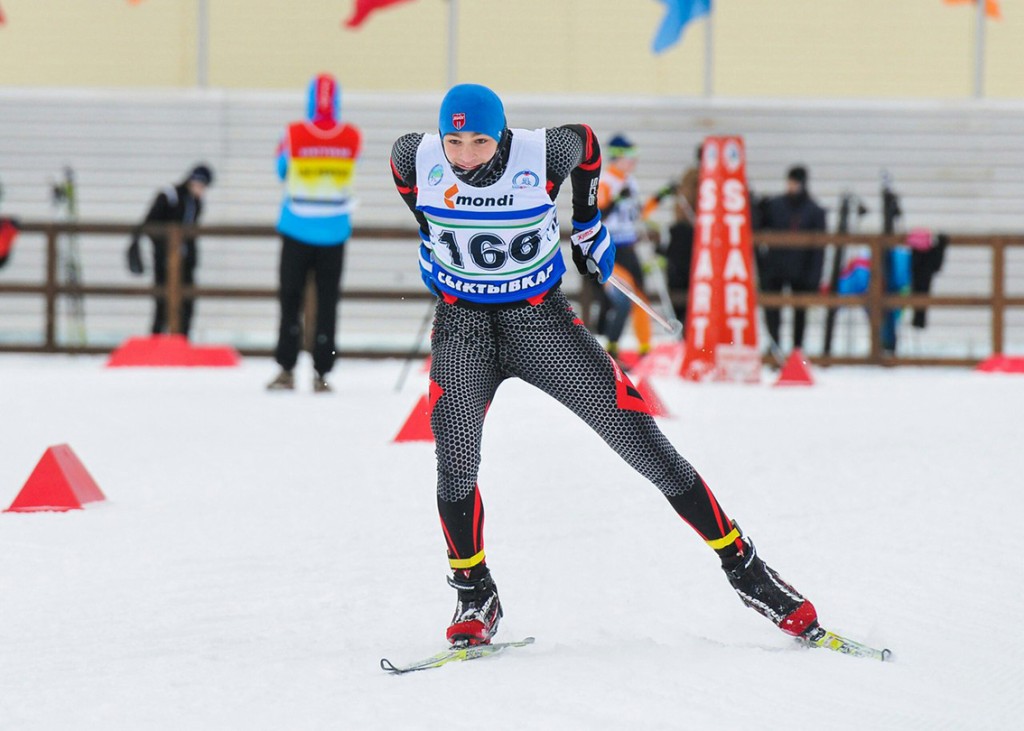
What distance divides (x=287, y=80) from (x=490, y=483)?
1424 cm

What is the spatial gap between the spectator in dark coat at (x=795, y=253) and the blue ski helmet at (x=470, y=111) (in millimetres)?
10819

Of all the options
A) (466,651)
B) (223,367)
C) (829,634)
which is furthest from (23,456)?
(223,367)

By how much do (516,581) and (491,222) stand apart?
1.16m

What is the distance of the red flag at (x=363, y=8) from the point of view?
18.8 metres

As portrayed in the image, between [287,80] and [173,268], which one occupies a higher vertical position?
[287,80]

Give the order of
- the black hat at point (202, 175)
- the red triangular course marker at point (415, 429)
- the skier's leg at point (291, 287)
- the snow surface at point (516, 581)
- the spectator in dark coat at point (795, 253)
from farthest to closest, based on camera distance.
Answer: the black hat at point (202, 175) → the spectator in dark coat at point (795, 253) → the skier's leg at point (291, 287) → the red triangular course marker at point (415, 429) → the snow surface at point (516, 581)

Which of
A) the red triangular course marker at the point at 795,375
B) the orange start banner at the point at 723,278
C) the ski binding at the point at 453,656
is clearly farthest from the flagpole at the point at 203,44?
the ski binding at the point at 453,656

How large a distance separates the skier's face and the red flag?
15787 millimetres

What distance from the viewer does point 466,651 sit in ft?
10.9

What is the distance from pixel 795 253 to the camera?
13.9 m

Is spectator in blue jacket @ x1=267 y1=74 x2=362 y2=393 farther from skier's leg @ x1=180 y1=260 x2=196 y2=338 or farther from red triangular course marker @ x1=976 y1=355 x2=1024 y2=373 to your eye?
red triangular course marker @ x1=976 y1=355 x2=1024 y2=373

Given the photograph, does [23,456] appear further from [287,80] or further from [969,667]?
[287,80]

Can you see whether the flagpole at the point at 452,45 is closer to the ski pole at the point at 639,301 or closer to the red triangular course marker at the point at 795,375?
the red triangular course marker at the point at 795,375

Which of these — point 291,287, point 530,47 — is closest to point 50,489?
point 291,287
